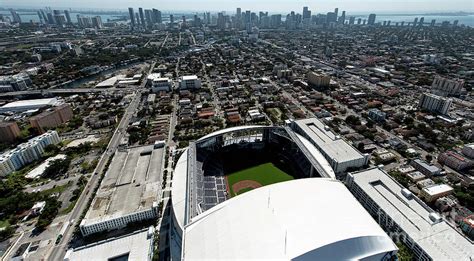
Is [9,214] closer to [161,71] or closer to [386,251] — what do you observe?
[386,251]

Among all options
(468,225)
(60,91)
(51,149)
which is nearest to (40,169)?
(51,149)

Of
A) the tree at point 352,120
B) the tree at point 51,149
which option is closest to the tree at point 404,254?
the tree at point 352,120

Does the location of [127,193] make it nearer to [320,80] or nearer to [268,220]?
[268,220]

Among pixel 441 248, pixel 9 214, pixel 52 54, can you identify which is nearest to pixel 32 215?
pixel 9 214

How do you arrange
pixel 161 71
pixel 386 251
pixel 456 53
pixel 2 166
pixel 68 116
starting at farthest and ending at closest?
1. pixel 456 53
2. pixel 161 71
3. pixel 68 116
4. pixel 2 166
5. pixel 386 251

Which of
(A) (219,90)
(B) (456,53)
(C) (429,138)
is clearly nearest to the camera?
Result: (C) (429,138)

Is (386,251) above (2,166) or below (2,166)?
above
